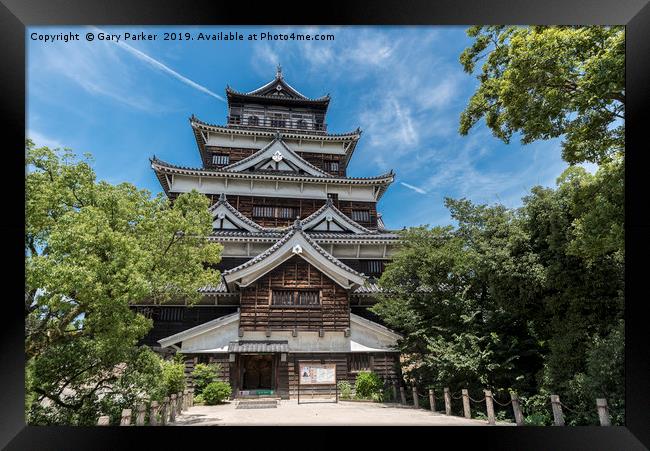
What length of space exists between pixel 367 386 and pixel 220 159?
10.4 m

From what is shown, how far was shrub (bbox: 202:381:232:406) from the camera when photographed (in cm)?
855

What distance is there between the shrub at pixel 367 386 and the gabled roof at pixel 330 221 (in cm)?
503

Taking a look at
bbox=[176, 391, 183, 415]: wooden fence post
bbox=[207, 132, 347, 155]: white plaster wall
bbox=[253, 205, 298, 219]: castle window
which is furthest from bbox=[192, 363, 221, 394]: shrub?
bbox=[207, 132, 347, 155]: white plaster wall

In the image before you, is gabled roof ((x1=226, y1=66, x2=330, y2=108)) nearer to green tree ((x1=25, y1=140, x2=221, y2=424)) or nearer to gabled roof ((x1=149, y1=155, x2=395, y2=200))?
gabled roof ((x1=149, y1=155, x2=395, y2=200))

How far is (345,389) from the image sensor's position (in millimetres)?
9156

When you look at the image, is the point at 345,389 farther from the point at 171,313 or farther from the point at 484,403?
the point at 171,313

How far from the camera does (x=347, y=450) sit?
4773 millimetres

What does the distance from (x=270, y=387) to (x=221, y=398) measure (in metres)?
1.53

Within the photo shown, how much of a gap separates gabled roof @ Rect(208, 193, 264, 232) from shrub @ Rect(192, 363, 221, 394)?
15.7 ft

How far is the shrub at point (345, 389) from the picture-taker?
9070 mm

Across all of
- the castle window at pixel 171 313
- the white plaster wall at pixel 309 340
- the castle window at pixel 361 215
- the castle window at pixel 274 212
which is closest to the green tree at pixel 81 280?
the white plaster wall at pixel 309 340

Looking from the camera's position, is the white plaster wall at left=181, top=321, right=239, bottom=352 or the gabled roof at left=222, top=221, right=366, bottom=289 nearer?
the white plaster wall at left=181, top=321, right=239, bottom=352
